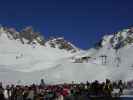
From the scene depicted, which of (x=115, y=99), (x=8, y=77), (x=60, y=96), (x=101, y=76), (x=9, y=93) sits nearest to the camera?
(x=60, y=96)

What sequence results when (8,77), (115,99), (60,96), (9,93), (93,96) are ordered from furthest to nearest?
(8,77)
(9,93)
(93,96)
(115,99)
(60,96)

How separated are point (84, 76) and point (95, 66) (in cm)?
1623

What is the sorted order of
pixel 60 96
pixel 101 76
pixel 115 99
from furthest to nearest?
1. pixel 101 76
2. pixel 115 99
3. pixel 60 96

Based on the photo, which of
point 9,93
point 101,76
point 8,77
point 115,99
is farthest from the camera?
point 8,77

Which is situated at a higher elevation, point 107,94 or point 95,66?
point 95,66

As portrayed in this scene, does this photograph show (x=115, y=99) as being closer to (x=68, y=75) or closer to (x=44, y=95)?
(x=44, y=95)

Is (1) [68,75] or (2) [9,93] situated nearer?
(2) [9,93]

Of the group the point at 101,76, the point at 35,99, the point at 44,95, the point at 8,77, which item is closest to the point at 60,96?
the point at 35,99

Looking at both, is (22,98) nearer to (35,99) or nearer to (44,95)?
(44,95)

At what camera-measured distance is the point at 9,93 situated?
31.0m

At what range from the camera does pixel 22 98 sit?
1157 inches

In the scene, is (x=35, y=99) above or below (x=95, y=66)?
below

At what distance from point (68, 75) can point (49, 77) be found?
5.25 meters

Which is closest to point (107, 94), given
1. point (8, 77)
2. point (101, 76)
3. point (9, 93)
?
point (9, 93)
